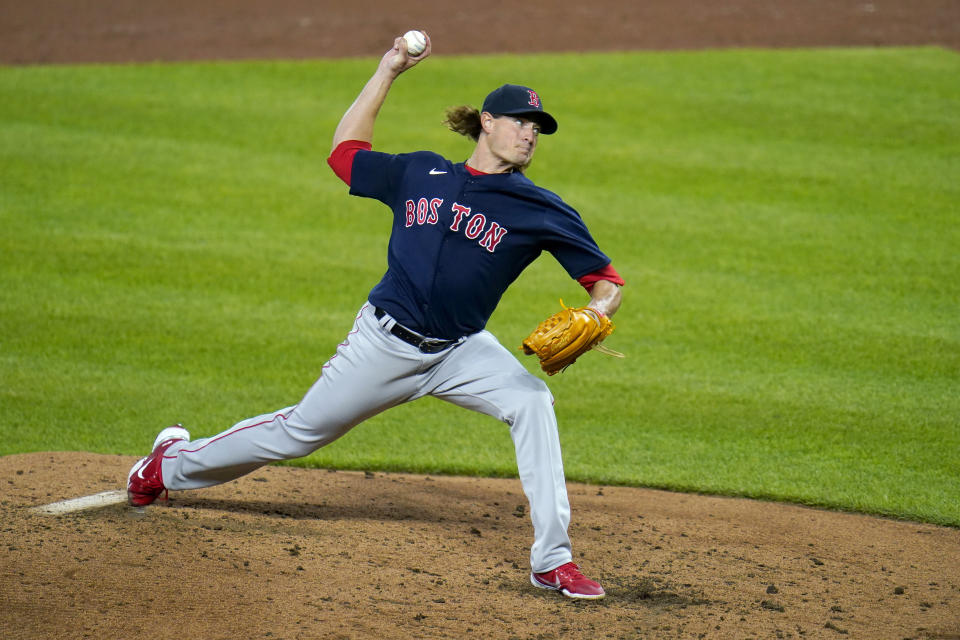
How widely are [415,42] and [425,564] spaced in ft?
6.95

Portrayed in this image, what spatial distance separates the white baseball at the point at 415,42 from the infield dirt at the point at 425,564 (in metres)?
2.05

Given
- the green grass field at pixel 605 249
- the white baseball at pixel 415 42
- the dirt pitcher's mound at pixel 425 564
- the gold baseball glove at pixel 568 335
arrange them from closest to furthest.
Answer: the dirt pitcher's mound at pixel 425 564, the gold baseball glove at pixel 568 335, the white baseball at pixel 415 42, the green grass field at pixel 605 249

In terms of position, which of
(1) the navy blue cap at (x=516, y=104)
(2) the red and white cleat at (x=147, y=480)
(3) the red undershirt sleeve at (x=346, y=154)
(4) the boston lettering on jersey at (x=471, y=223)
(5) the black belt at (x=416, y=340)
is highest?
(1) the navy blue cap at (x=516, y=104)

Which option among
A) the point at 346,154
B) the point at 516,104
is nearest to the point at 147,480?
the point at 346,154

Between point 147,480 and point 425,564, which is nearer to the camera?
point 425,564

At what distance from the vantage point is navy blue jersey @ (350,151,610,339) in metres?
4.04

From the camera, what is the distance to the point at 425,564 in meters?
4.20

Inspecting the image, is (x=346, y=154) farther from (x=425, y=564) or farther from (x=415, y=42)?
(x=425, y=564)

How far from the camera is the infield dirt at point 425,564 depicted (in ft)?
12.0

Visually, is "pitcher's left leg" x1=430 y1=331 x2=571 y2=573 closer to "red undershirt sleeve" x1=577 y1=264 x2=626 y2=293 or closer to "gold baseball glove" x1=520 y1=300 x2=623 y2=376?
"gold baseball glove" x1=520 y1=300 x2=623 y2=376

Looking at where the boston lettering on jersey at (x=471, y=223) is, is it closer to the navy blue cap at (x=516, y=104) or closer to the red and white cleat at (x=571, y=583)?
the navy blue cap at (x=516, y=104)

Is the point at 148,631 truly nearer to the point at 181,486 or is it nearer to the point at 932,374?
the point at 181,486

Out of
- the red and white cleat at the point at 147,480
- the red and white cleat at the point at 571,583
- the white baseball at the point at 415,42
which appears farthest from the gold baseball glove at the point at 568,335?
the red and white cleat at the point at 147,480

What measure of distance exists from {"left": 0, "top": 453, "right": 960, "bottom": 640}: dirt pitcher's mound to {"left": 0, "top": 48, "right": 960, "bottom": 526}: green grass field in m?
0.50
